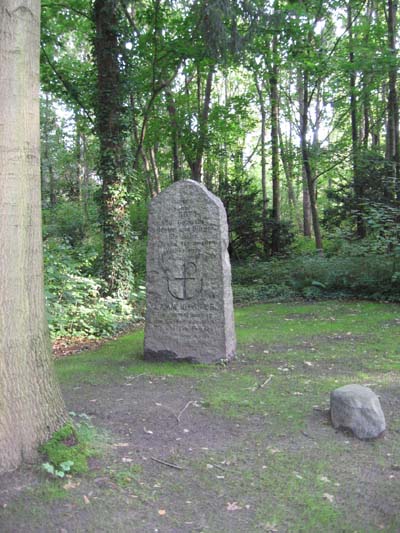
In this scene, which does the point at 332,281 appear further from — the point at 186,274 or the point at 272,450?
the point at 272,450

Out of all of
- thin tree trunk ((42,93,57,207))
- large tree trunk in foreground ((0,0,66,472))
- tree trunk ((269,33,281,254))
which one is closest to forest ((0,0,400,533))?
large tree trunk in foreground ((0,0,66,472))

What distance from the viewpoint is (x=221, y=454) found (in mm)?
3842

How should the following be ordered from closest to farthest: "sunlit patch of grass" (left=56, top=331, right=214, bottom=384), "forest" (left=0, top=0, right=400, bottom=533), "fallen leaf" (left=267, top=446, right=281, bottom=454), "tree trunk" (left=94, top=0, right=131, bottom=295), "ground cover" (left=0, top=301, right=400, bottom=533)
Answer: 1. "ground cover" (left=0, top=301, right=400, bottom=533)
2. "forest" (left=0, top=0, right=400, bottom=533)
3. "fallen leaf" (left=267, top=446, right=281, bottom=454)
4. "sunlit patch of grass" (left=56, top=331, right=214, bottom=384)
5. "tree trunk" (left=94, top=0, right=131, bottom=295)

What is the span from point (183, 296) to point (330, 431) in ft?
10.1

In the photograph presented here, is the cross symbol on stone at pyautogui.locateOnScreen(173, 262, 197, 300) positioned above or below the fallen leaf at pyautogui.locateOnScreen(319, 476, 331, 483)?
above

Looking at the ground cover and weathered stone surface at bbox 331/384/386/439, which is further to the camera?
weathered stone surface at bbox 331/384/386/439

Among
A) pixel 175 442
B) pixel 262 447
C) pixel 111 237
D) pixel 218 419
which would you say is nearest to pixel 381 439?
pixel 262 447

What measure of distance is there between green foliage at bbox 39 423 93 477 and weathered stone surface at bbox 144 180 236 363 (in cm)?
313

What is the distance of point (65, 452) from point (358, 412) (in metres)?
2.43

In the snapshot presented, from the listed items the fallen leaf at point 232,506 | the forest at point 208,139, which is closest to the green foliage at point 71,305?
the forest at point 208,139

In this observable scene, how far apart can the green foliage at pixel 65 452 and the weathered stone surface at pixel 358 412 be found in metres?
2.15

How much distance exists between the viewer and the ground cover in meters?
2.94

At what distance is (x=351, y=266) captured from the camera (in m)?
12.3

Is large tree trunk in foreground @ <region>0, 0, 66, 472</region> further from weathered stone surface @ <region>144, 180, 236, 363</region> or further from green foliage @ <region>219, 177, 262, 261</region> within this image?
green foliage @ <region>219, 177, 262, 261</region>
